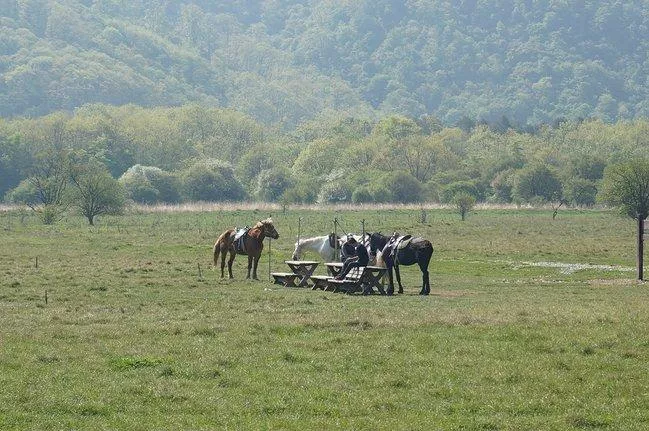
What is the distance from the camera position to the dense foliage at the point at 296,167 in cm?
12888

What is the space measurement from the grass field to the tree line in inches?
2169

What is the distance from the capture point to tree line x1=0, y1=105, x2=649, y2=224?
413 ft

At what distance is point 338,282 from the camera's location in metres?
35.3

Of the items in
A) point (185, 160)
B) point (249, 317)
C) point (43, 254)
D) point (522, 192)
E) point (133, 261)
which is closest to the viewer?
point (249, 317)

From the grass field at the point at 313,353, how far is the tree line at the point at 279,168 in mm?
55085

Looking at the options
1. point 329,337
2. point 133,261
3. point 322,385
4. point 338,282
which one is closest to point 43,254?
point 133,261

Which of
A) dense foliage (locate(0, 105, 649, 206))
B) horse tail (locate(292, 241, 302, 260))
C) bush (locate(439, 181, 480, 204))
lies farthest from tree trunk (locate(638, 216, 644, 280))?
bush (locate(439, 181, 480, 204))

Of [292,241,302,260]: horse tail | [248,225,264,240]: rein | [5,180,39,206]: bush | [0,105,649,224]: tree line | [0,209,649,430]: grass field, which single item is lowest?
[0,209,649,430]: grass field

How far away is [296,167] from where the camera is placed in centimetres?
17075

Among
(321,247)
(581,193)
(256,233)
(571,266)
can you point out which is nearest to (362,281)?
(256,233)

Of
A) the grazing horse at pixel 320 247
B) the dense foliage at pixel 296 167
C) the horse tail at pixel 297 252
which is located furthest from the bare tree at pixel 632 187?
the dense foliage at pixel 296 167

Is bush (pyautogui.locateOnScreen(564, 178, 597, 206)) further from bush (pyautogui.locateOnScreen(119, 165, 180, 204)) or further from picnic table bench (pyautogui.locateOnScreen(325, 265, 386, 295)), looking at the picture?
picnic table bench (pyautogui.locateOnScreen(325, 265, 386, 295))

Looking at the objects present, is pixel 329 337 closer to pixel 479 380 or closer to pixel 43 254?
pixel 479 380

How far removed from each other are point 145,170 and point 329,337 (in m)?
111
